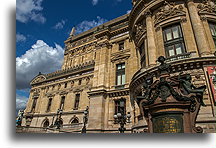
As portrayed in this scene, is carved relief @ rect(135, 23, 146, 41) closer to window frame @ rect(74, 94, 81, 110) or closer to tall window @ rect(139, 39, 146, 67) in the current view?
tall window @ rect(139, 39, 146, 67)

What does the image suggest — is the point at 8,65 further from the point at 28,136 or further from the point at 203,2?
the point at 203,2

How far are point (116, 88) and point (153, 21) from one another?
642 cm

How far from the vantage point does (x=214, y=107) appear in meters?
6.70

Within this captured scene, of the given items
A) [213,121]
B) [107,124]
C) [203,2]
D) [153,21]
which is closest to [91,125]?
[107,124]

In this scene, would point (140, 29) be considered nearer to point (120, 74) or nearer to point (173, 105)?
point (120, 74)

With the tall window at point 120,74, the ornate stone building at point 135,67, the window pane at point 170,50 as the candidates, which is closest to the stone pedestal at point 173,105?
the ornate stone building at point 135,67

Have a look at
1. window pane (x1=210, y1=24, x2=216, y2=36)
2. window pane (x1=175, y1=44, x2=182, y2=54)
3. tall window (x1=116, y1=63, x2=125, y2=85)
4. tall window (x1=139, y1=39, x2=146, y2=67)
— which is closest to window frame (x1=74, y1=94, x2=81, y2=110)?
tall window (x1=116, y1=63, x2=125, y2=85)

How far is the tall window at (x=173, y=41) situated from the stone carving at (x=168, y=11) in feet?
2.81

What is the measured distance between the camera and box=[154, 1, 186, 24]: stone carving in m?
10.3

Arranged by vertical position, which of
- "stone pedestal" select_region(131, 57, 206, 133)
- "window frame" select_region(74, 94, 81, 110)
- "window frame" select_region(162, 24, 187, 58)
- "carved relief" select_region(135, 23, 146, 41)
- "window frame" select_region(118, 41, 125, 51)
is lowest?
"stone pedestal" select_region(131, 57, 206, 133)

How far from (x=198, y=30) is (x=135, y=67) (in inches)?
231

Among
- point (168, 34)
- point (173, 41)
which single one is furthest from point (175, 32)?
point (173, 41)

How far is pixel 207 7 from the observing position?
10.2 m

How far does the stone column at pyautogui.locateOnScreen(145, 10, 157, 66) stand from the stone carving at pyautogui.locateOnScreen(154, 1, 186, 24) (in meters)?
0.51
